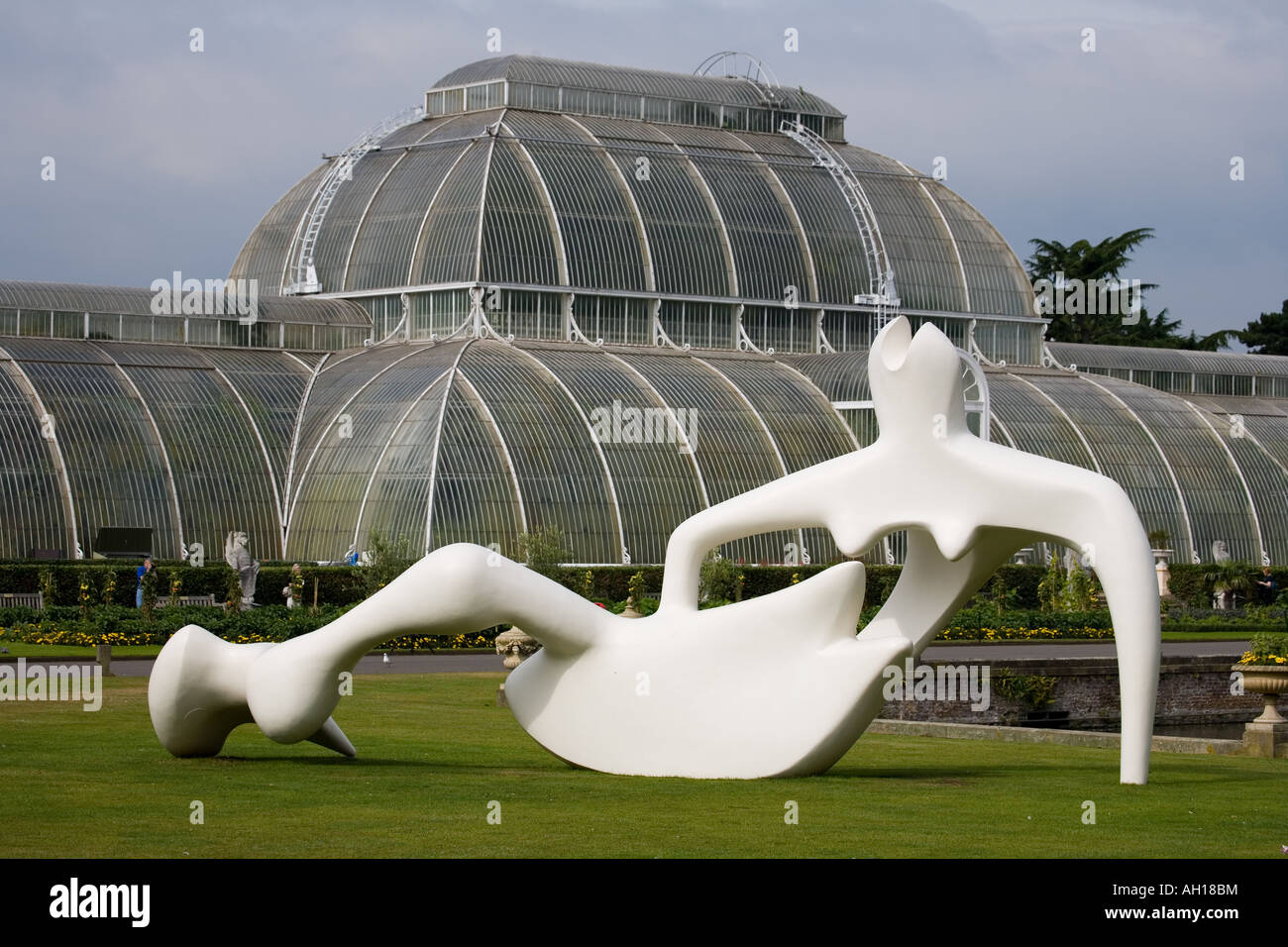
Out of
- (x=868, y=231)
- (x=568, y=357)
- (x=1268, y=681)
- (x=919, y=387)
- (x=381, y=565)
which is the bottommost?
(x=1268, y=681)

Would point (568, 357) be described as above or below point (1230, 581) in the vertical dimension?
above

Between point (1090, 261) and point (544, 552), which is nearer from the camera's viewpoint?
point (544, 552)

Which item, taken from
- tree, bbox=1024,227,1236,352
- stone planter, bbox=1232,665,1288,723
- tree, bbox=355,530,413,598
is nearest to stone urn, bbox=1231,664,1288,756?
stone planter, bbox=1232,665,1288,723

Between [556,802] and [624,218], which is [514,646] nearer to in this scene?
[556,802]

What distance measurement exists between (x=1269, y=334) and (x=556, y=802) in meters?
99.0

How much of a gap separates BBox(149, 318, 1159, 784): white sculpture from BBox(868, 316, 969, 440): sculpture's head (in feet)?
0.07

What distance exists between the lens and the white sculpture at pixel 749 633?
19.3m

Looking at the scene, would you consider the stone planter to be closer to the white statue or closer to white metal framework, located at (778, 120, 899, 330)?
the white statue

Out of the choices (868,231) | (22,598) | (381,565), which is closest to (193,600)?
(22,598)

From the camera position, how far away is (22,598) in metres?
47.5

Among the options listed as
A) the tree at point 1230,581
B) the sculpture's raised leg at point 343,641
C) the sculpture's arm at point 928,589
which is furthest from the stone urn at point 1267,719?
the tree at point 1230,581

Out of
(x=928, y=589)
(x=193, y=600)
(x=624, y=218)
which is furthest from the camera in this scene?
(x=624, y=218)
